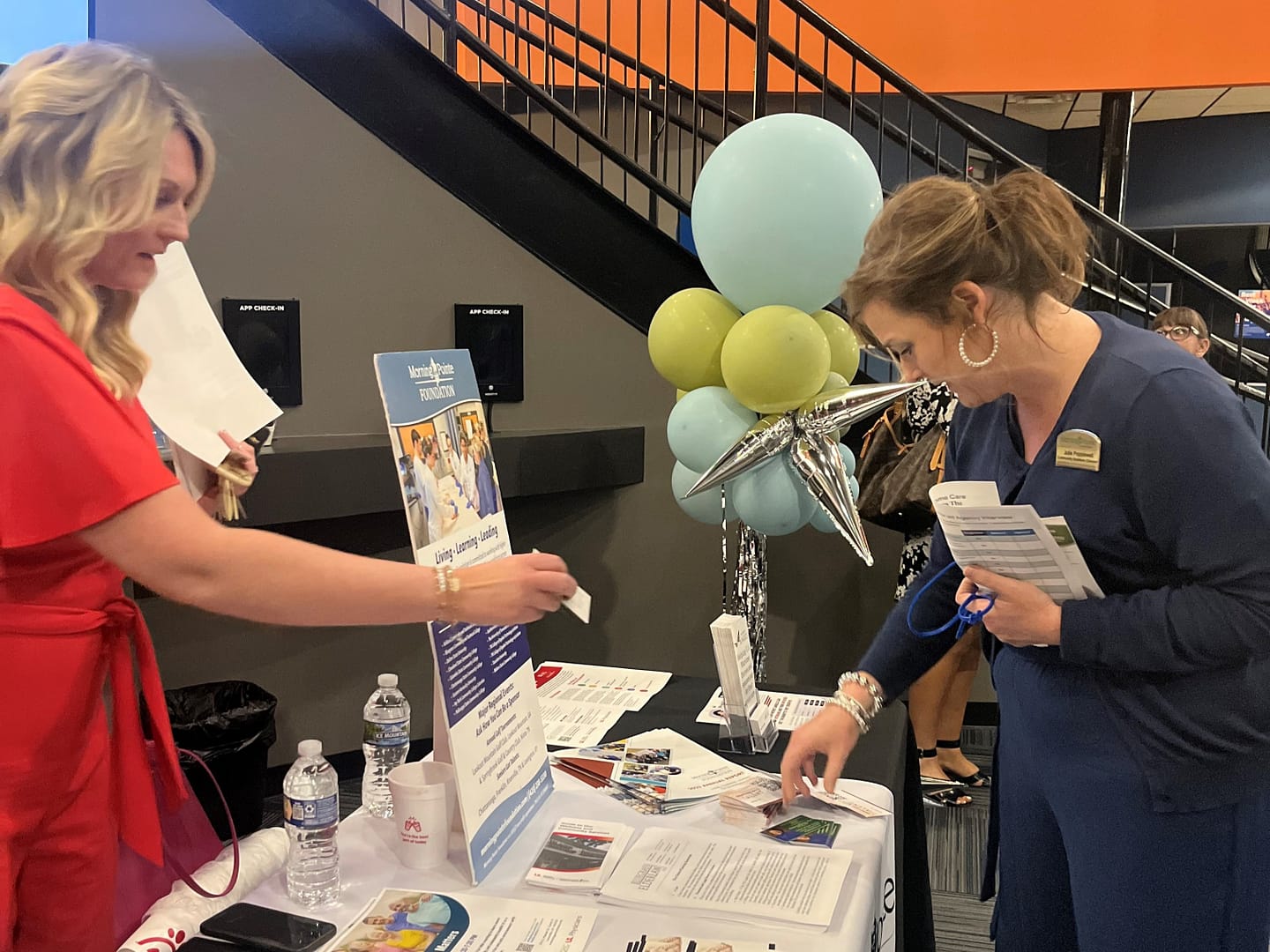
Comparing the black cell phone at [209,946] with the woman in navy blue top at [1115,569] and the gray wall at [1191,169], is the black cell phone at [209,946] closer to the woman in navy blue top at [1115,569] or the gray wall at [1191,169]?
the woman in navy blue top at [1115,569]

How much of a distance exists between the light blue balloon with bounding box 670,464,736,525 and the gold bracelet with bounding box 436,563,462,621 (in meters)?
1.89

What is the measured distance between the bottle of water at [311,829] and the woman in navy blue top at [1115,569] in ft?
2.85

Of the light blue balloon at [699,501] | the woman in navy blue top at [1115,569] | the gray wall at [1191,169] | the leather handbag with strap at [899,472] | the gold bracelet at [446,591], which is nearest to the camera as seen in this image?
the gold bracelet at [446,591]

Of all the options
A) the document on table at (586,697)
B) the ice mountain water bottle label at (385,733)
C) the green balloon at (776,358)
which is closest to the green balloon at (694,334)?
the green balloon at (776,358)

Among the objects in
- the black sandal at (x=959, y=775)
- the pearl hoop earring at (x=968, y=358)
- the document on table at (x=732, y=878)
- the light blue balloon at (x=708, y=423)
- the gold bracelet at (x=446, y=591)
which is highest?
the pearl hoop earring at (x=968, y=358)

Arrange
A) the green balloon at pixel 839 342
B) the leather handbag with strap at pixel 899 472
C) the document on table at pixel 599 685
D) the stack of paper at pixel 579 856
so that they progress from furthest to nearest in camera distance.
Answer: the leather handbag with strap at pixel 899 472
the green balloon at pixel 839 342
the document on table at pixel 599 685
the stack of paper at pixel 579 856

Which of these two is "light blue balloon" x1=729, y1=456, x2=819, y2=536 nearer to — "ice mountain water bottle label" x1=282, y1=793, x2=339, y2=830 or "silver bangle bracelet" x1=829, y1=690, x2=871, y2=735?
"silver bangle bracelet" x1=829, y1=690, x2=871, y2=735

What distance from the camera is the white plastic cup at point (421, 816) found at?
50.1 inches

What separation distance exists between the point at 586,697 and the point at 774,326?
3.49ft

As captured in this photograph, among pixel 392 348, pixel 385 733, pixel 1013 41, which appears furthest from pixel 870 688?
pixel 1013 41

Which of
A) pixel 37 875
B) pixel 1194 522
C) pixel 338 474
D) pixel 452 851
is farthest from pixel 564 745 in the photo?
pixel 338 474

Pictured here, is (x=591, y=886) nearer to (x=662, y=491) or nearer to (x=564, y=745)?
(x=564, y=745)

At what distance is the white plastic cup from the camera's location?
127cm

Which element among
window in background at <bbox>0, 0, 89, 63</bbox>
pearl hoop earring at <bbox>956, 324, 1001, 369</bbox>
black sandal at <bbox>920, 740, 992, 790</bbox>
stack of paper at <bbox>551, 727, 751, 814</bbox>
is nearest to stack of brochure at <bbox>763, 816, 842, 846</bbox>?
stack of paper at <bbox>551, 727, 751, 814</bbox>
